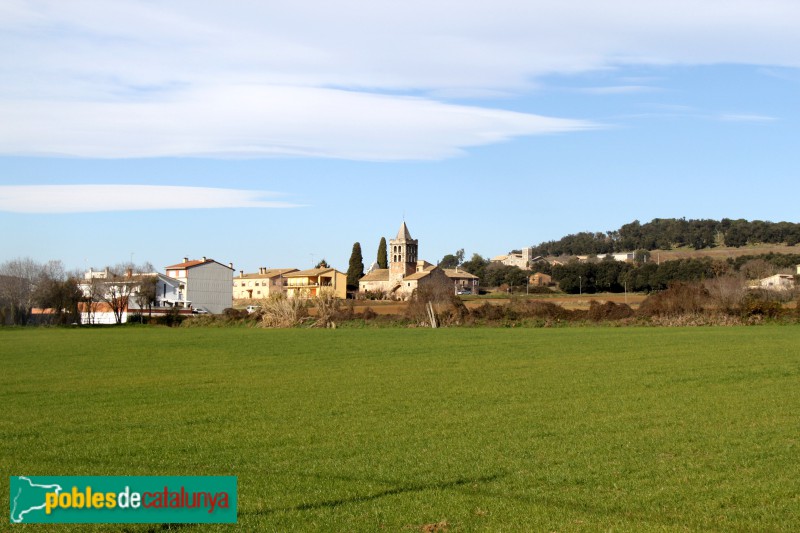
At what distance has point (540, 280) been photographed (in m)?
155

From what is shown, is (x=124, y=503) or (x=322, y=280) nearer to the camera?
(x=124, y=503)

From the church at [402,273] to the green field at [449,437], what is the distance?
96.7 meters

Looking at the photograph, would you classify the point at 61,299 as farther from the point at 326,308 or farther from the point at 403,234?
the point at 403,234

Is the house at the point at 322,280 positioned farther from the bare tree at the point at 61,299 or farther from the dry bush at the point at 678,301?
the dry bush at the point at 678,301

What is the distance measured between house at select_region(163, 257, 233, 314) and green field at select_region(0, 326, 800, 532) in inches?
3665

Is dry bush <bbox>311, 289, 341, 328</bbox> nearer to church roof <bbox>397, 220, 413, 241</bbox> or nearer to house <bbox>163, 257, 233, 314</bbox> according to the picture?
house <bbox>163, 257, 233, 314</bbox>

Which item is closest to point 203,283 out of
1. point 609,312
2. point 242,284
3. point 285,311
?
point 242,284

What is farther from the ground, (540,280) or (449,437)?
(540,280)

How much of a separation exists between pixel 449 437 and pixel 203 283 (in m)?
116

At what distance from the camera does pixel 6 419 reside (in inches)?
722

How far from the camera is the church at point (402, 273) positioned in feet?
440

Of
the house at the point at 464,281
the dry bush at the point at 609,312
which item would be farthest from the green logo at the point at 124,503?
the house at the point at 464,281

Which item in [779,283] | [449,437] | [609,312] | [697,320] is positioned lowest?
[449,437]

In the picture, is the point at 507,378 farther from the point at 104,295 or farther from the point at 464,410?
the point at 104,295
